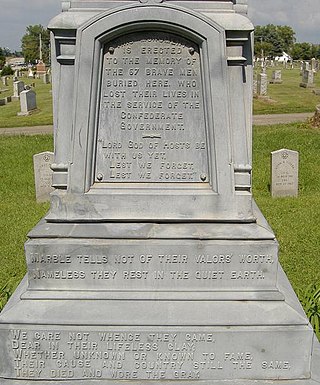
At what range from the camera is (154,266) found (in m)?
3.07

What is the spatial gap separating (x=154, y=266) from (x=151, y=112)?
0.98 metres

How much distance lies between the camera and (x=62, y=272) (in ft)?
10.1

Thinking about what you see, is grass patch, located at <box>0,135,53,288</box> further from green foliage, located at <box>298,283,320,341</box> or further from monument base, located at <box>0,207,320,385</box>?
→ green foliage, located at <box>298,283,320,341</box>

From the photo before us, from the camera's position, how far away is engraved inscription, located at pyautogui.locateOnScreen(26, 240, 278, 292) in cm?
303

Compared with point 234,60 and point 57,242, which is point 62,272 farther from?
point 234,60

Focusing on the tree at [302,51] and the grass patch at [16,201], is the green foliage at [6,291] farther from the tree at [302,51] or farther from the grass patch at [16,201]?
the tree at [302,51]

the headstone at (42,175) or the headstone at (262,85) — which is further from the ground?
the headstone at (262,85)

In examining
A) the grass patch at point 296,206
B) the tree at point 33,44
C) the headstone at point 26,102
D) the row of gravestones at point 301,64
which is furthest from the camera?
the tree at point 33,44

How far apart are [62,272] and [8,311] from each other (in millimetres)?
400

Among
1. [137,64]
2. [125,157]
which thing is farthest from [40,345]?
→ [137,64]

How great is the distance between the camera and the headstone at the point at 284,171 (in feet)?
29.1

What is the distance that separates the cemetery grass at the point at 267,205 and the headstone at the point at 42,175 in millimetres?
245

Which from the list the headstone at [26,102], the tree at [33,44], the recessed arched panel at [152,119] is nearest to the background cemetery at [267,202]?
the headstone at [26,102]

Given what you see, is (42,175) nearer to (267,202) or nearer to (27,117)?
(267,202)
